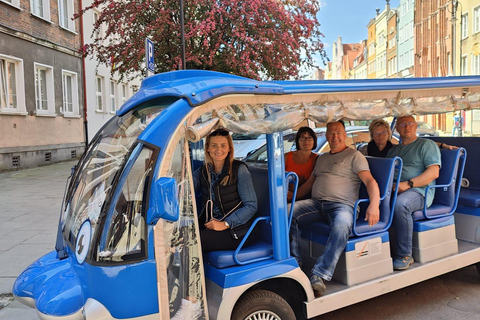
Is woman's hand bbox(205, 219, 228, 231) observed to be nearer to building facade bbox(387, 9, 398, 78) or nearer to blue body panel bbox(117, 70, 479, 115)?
blue body panel bbox(117, 70, 479, 115)

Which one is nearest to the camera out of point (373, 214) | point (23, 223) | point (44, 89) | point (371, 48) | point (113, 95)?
point (373, 214)

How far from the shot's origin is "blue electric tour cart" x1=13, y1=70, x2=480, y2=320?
8.33 ft

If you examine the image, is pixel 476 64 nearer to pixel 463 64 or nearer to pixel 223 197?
pixel 463 64

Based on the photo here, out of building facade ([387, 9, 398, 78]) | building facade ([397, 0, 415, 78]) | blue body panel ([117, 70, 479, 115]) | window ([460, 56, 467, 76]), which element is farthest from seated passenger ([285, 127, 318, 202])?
building facade ([387, 9, 398, 78])

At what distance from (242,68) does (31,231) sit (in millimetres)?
7897

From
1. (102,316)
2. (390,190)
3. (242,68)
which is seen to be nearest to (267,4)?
(242,68)

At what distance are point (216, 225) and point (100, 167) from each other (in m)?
0.94

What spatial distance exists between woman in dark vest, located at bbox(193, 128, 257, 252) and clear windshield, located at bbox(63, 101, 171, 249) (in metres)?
0.68

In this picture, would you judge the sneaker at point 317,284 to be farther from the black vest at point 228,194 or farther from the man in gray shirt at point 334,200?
the black vest at point 228,194

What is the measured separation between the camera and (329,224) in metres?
3.86

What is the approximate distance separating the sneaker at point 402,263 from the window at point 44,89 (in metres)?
14.7

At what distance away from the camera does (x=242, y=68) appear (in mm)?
12859

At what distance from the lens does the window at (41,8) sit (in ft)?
49.4

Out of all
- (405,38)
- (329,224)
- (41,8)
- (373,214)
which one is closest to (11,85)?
(41,8)
